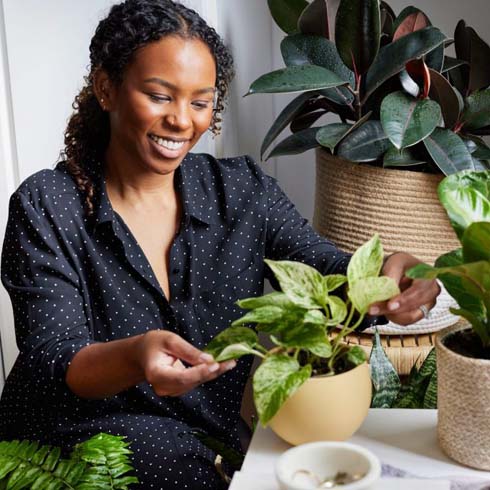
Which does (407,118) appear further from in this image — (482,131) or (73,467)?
(73,467)

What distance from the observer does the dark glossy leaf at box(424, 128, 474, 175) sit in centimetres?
182

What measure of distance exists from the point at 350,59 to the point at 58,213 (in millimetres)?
795

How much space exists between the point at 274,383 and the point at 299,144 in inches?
47.9

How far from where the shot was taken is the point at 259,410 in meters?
0.91

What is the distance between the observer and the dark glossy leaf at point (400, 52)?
1.81 m

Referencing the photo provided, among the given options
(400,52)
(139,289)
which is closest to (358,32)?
(400,52)

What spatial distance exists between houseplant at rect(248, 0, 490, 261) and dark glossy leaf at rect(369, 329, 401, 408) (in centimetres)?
63

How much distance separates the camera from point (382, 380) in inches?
50.8

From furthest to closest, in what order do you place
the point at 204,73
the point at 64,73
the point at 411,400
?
1. the point at 64,73
2. the point at 204,73
3. the point at 411,400

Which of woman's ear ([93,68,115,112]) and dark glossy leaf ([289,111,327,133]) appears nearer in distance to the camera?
woman's ear ([93,68,115,112])

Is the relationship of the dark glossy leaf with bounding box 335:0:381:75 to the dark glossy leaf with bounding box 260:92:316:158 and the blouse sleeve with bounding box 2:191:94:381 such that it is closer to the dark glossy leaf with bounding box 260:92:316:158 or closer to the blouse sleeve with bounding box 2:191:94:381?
the dark glossy leaf with bounding box 260:92:316:158

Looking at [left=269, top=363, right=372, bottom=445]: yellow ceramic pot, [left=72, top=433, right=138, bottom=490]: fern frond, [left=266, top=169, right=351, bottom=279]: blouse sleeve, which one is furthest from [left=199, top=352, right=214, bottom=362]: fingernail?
[left=266, top=169, right=351, bottom=279]: blouse sleeve

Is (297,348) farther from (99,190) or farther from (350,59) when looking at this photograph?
(350,59)

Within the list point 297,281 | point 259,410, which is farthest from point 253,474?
point 297,281
